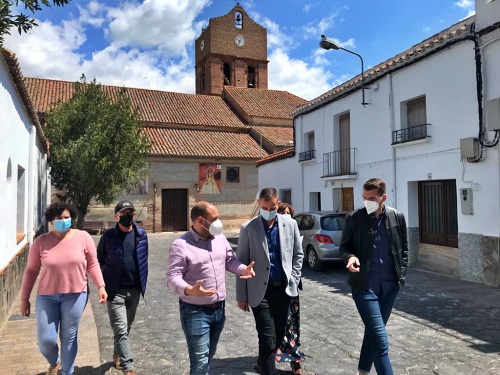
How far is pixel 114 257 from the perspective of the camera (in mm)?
4055

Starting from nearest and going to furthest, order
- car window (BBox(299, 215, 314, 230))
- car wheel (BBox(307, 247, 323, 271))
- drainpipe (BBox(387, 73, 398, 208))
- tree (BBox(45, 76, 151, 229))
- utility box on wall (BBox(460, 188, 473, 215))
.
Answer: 1. utility box on wall (BBox(460, 188, 473, 215))
2. car wheel (BBox(307, 247, 323, 271))
3. car window (BBox(299, 215, 314, 230))
4. drainpipe (BBox(387, 73, 398, 208))
5. tree (BBox(45, 76, 151, 229))

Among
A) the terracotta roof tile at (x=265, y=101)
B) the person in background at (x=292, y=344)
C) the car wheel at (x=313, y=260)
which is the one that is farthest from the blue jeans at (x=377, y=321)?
the terracotta roof tile at (x=265, y=101)

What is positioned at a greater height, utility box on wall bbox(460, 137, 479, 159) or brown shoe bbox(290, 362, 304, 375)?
utility box on wall bbox(460, 137, 479, 159)

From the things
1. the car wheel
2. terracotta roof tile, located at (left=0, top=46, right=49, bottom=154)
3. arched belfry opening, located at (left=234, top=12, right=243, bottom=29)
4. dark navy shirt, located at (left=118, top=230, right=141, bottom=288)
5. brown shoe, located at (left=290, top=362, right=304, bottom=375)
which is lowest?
brown shoe, located at (left=290, top=362, right=304, bottom=375)

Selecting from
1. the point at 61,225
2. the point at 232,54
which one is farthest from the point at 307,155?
the point at 232,54

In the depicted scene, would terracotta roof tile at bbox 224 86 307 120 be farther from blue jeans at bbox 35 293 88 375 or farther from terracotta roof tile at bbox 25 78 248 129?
blue jeans at bbox 35 293 88 375

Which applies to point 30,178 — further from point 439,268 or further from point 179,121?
point 179,121

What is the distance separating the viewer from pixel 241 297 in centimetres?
373

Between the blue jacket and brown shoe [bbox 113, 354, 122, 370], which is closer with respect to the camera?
the blue jacket

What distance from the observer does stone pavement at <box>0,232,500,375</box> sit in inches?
167

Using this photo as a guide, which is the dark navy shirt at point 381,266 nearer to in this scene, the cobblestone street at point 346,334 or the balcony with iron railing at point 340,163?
the cobblestone street at point 346,334

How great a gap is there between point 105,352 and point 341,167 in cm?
1006

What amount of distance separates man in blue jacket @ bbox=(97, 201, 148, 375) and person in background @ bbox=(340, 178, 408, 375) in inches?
80.9

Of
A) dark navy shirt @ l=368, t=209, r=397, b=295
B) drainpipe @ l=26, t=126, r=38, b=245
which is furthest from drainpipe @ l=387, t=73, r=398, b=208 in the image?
drainpipe @ l=26, t=126, r=38, b=245
